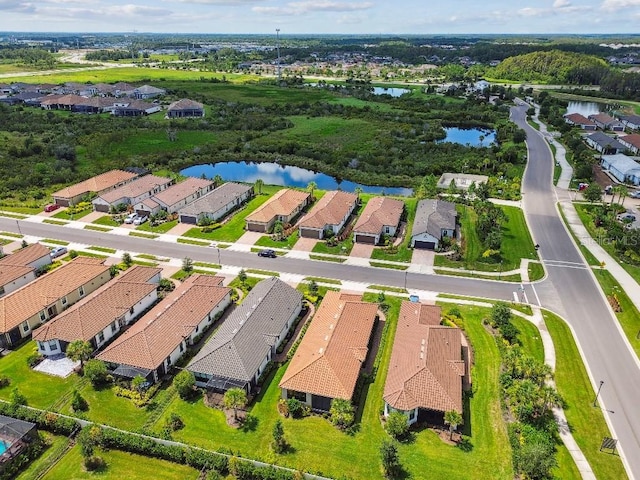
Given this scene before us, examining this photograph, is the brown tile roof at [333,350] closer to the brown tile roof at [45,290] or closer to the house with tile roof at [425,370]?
the house with tile roof at [425,370]

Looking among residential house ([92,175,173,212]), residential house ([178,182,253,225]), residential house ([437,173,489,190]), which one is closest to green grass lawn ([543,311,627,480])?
residential house ([437,173,489,190])

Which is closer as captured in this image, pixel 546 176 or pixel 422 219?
pixel 422 219

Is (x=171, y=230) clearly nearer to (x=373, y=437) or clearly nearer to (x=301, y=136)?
(x=373, y=437)

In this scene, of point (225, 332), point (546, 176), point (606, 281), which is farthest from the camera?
point (546, 176)

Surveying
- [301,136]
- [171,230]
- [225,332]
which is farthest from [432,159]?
[225,332]

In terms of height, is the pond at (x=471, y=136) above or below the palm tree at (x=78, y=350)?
above

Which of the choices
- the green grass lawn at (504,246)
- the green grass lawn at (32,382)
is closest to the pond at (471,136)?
the green grass lawn at (504,246)

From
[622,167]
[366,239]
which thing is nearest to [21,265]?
[366,239]
